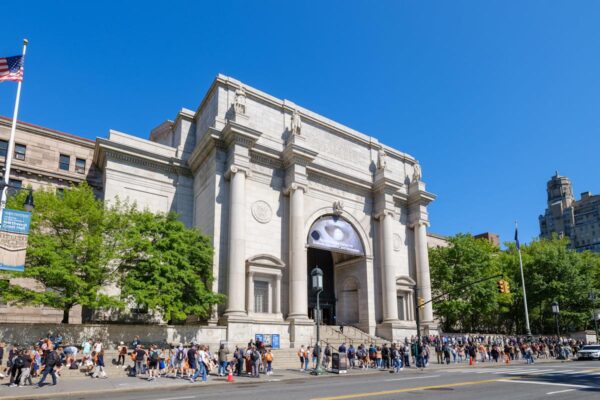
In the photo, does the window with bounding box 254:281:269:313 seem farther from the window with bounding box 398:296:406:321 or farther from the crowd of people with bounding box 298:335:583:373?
the window with bounding box 398:296:406:321

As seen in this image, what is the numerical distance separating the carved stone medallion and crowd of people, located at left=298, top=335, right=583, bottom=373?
36.0 ft

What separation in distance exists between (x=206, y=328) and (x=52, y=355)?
12181 mm

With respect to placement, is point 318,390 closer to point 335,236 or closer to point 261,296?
point 261,296

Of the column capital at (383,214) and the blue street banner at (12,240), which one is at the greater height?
the column capital at (383,214)

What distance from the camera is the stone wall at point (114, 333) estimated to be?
23703 millimetres

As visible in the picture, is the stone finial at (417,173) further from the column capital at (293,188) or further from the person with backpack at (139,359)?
the person with backpack at (139,359)

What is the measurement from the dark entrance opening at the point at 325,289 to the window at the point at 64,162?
2435 centimetres

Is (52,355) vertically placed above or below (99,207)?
below

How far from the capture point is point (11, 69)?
18719 mm

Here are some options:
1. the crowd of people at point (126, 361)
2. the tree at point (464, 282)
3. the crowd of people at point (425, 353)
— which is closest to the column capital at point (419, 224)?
the tree at point (464, 282)

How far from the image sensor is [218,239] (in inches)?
1331

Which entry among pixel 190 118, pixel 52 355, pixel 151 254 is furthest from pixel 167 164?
pixel 52 355

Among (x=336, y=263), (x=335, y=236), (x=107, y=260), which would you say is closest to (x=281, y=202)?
(x=335, y=236)

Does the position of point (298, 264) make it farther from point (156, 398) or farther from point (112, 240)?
point (156, 398)
